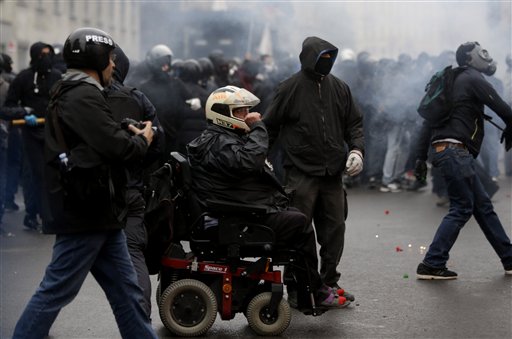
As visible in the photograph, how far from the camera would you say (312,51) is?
7.23m

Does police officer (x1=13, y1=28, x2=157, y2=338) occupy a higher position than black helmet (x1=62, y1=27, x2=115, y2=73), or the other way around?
black helmet (x1=62, y1=27, x2=115, y2=73)

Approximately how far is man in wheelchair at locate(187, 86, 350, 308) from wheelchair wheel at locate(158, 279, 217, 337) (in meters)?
0.49

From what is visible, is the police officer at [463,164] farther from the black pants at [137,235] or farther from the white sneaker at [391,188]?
the white sneaker at [391,188]

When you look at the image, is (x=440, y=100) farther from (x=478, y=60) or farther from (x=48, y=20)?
(x=48, y=20)

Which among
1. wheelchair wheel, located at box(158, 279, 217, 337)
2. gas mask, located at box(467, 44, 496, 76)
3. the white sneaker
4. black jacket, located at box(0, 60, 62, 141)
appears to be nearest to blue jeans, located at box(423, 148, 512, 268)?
gas mask, located at box(467, 44, 496, 76)

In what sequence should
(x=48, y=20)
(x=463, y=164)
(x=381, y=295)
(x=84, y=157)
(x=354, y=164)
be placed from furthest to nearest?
(x=48, y=20) → (x=463, y=164) → (x=381, y=295) → (x=354, y=164) → (x=84, y=157)

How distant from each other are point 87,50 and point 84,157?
20.0 inches

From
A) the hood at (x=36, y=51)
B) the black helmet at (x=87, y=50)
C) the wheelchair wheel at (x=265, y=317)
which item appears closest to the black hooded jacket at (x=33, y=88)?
the hood at (x=36, y=51)

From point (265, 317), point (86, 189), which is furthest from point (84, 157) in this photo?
point (265, 317)

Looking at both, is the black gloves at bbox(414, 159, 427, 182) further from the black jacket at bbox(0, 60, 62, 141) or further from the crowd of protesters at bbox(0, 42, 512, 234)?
the black jacket at bbox(0, 60, 62, 141)

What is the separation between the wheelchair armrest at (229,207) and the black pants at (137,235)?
16.4 inches

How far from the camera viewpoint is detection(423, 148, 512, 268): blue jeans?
26.1 ft

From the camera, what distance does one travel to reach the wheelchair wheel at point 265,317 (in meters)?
6.41

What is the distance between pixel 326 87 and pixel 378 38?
1400cm
